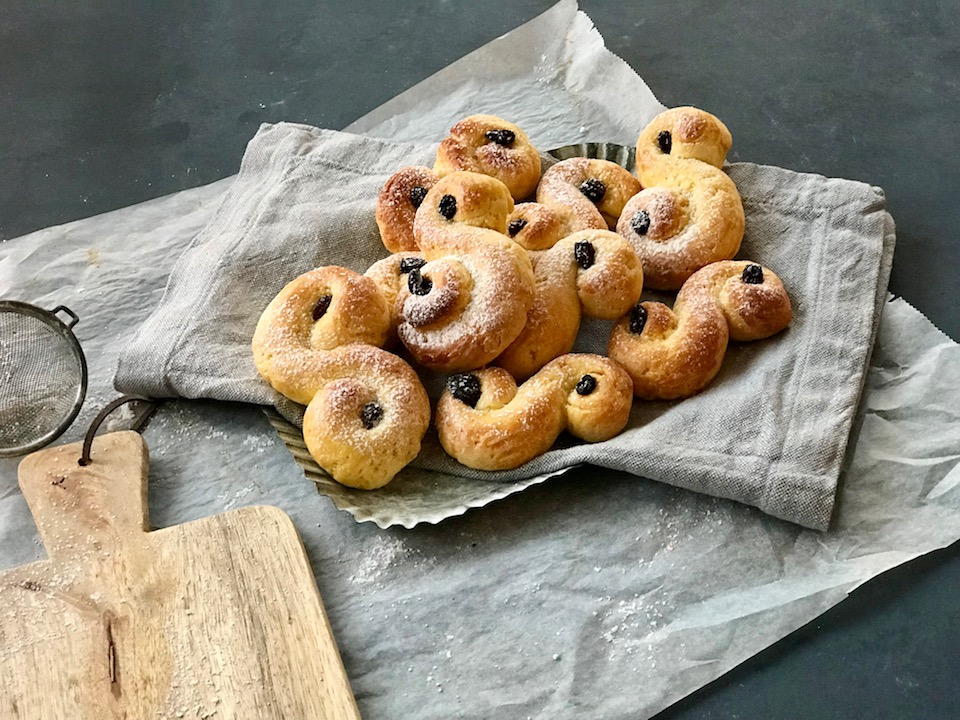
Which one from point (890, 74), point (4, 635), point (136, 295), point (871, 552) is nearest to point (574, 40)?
point (890, 74)

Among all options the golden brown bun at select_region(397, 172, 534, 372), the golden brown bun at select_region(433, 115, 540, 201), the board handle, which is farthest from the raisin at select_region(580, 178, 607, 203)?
the board handle

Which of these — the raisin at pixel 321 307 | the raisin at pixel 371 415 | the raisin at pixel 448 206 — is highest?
the raisin at pixel 448 206

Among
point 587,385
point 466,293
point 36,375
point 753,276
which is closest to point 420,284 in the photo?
point 466,293

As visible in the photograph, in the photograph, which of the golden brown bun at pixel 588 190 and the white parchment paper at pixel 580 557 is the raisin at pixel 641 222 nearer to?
the golden brown bun at pixel 588 190

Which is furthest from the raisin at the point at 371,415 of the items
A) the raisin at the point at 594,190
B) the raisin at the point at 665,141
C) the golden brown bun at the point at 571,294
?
the raisin at the point at 665,141

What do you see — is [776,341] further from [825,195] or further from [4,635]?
[4,635]

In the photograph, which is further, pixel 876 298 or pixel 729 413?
pixel 876 298
